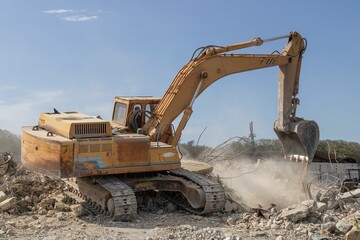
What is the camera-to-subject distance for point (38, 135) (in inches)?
461

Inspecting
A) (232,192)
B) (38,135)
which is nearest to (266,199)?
(232,192)

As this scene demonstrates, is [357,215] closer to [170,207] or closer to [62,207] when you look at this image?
[170,207]

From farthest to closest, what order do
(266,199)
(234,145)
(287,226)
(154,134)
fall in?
1. (234,145)
2. (266,199)
3. (154,134)
4. (287,226)

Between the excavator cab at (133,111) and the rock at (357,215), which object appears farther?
the excavator cab at (133,111)

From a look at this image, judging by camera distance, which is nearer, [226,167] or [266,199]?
[266,199]

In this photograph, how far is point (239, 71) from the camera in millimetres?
13531

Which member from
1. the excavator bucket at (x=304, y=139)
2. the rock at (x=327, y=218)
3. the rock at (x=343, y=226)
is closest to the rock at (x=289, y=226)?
the rock at (x=327, y=218)

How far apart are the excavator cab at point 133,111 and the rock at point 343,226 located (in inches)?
198

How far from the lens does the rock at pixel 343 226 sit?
9.09m

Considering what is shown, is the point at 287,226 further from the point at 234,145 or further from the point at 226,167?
the point at 234,145

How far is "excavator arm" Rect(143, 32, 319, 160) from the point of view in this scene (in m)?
12.5

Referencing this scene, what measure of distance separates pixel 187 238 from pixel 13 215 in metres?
4.04

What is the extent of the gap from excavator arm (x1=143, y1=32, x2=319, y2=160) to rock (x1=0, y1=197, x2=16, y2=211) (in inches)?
122

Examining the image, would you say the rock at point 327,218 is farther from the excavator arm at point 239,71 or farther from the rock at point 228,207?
the excavator arm at point 239,71
